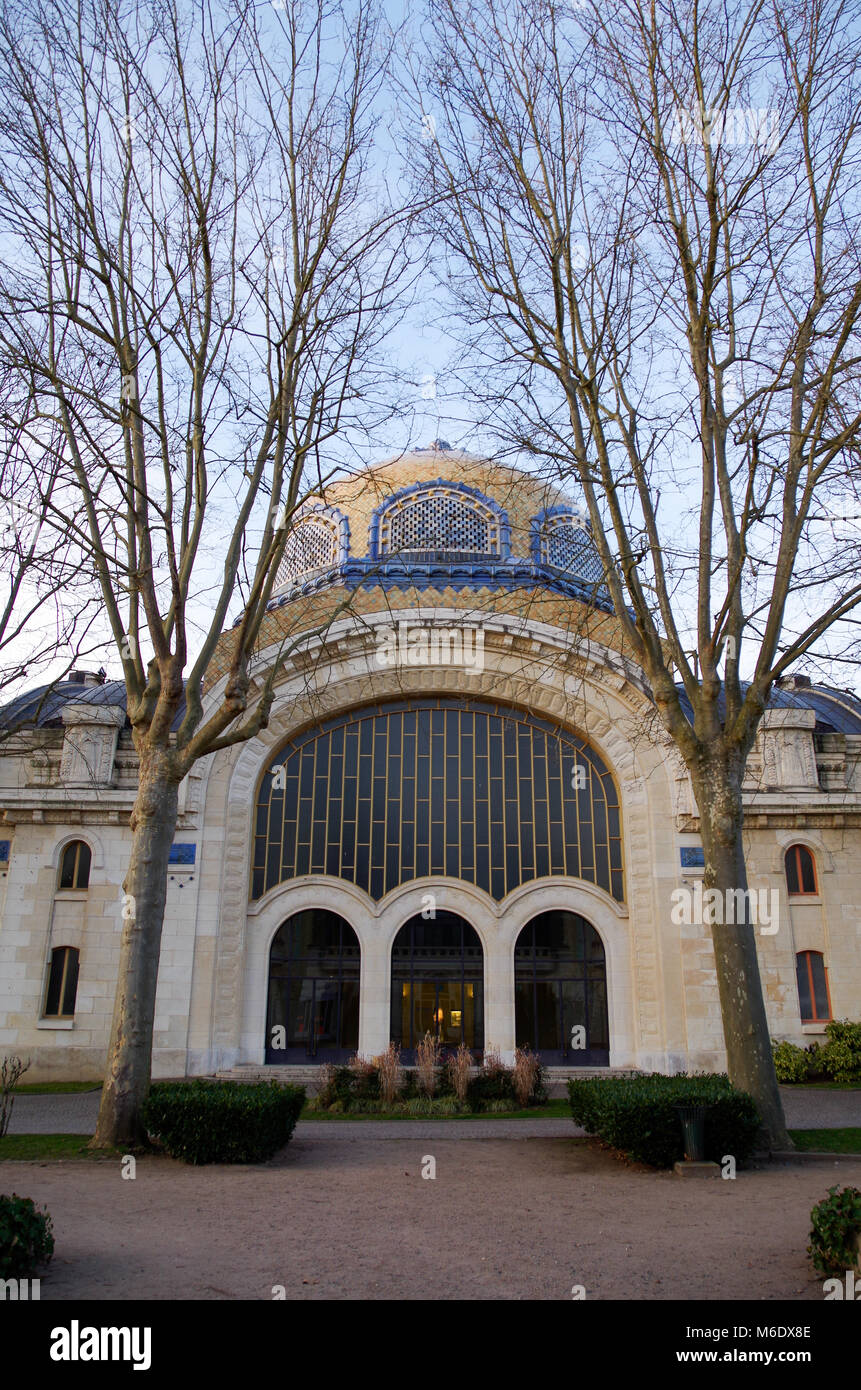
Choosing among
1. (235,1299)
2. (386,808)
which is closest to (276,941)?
(386,808)

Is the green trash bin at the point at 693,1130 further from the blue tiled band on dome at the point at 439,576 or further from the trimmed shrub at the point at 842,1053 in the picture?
the blue tiled band on dome at the point at 439,576

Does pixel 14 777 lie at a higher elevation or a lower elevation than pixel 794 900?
higher

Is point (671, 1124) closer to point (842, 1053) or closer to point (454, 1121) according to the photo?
point (454, 1121)

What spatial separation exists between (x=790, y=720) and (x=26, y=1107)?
1848 cm

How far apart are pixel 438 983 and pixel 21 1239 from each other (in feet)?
56.2

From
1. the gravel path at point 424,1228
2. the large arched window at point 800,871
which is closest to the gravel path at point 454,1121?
the gravel path at point 424,1228

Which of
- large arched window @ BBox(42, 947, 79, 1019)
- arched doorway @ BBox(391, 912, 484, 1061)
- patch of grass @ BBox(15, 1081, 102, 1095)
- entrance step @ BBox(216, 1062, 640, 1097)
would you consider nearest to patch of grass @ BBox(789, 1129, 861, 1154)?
entrance step @ BBox(216, 1062, 640, 1097)

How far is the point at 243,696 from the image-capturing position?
523 inches

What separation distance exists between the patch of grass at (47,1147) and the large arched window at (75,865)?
972 centimetres

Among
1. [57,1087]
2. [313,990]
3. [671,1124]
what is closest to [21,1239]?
[671,1124]

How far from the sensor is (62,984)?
22156mm

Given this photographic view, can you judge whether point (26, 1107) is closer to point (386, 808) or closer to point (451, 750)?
point (386, 808)
